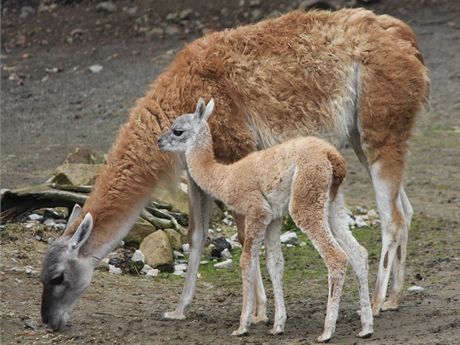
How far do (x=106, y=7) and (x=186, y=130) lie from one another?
1309cm

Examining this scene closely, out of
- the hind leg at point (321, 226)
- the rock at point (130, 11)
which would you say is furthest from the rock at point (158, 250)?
the rock at point (130, 11)

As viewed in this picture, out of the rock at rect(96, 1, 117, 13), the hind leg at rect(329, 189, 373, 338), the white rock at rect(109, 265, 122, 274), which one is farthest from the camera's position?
the rock at rect(96, 1, 117, 13)

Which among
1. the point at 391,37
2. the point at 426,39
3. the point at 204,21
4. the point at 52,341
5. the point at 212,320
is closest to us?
the point at 52,341

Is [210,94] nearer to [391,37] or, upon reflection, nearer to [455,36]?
[391,37]

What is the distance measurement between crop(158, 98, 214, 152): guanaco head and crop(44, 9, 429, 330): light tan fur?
347 millimetres

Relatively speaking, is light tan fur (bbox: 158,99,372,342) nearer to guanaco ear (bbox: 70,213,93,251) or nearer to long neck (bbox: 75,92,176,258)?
long neck (bbox: 75,92,176,258)

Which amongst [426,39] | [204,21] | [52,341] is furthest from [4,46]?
[52,341]

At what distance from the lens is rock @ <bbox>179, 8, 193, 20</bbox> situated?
66.4 feet

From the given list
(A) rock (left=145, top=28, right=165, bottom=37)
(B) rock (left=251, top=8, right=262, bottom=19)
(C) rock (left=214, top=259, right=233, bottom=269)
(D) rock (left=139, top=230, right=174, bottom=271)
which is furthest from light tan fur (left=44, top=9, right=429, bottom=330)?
(A) rock (left=145, top=28, right=165, bottom=37)

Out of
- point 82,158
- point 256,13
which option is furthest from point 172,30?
point 82,158

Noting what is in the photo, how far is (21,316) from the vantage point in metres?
8.59

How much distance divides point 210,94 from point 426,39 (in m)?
10.4

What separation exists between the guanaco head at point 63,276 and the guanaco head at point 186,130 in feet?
2.64

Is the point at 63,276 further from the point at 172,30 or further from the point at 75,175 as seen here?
the point at 172,30
